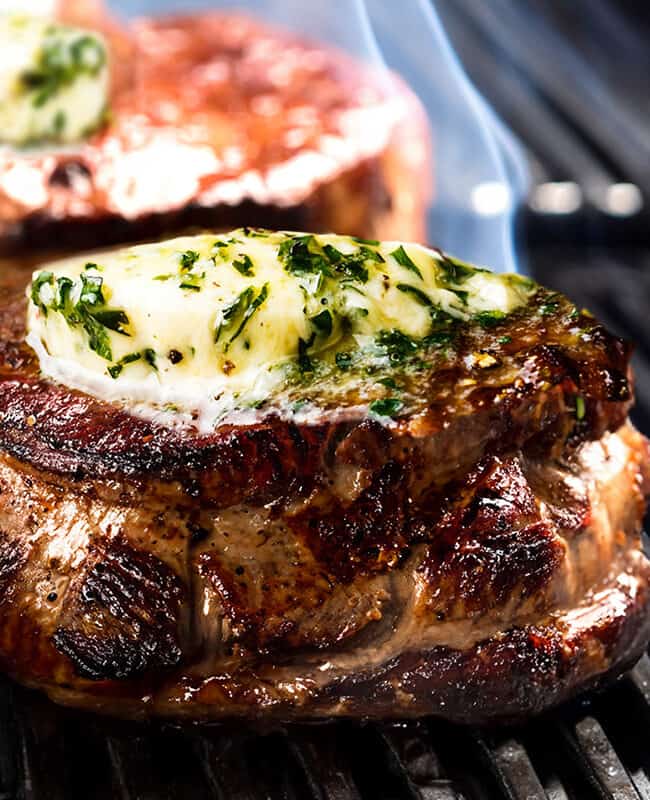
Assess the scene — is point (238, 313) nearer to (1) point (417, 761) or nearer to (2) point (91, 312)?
(2) point (91, 312)

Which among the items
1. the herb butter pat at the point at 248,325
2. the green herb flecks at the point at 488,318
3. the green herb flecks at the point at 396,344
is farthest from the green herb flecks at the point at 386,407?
the green herb flecks at the point at 488,318

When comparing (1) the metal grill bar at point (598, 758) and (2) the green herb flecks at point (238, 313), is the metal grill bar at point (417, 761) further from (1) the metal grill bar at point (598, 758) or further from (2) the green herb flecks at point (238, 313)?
(2) the green herb flecks at point (238, 313)

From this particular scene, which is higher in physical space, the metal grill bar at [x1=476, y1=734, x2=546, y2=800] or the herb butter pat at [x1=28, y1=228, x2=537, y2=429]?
the herb butter pat at [x1=28, y1=228, x2=537, y2=429]

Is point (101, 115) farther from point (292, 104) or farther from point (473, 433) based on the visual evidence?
point (473, 433)

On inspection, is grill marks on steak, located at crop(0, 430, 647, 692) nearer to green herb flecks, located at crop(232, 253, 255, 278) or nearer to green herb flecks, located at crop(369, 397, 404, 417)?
green herb flecks, located at crop(369, 397, 404, 417)

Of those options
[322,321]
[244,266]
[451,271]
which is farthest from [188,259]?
[451,271]

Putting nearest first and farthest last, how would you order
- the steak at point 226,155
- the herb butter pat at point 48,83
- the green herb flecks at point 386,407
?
the green herb flecks at point 386,407, the steak at point 226,155, the herb butter pat at point 48,83

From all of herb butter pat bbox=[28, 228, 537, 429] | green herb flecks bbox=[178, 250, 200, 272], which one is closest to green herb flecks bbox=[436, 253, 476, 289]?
herb butter pat bbox=[28, 228, 537, 429]
